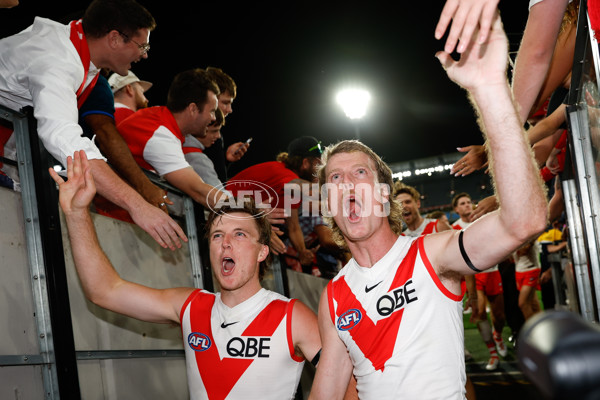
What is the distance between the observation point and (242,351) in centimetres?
295

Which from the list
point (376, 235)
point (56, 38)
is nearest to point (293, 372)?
point (376, 235)

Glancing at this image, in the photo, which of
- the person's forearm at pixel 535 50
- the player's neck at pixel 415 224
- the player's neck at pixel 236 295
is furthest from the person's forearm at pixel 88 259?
the player's neck at pixel 415 224

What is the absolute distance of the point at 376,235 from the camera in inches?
106

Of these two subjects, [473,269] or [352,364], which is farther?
[352,364]

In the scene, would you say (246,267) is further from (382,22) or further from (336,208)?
(382,22)

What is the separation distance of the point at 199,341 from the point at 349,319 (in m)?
0.98

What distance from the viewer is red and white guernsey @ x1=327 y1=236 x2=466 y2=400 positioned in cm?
228

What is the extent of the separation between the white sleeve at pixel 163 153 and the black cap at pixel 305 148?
1.95m

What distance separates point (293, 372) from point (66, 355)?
46.2 inches

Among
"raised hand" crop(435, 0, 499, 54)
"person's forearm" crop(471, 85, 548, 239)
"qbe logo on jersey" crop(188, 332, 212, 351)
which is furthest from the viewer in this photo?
"qbe logo on jersey" crop(188, 332, 212, 351)

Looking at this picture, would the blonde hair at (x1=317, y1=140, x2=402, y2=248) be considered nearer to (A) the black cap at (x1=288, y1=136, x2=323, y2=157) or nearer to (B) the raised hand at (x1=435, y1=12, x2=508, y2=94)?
(B) the raised hand at (x1=435, y1=12, x2=508, y2=94)

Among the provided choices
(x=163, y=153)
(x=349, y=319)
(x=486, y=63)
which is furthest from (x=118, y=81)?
(x=486, y=63)

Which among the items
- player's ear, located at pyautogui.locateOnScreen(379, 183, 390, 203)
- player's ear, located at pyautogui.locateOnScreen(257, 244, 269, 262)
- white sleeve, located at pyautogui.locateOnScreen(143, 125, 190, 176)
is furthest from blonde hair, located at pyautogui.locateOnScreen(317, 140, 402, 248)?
white sleeve, located at pyautogui.locateOnScreen(143, 125, 190, 176)

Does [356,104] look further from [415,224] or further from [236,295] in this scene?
[236,295]
